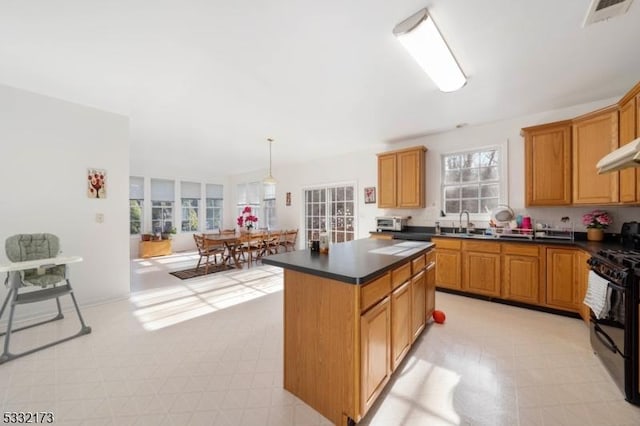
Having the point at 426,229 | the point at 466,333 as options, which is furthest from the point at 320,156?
the point at 466,333

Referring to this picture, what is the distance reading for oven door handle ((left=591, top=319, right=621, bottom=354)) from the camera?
183 cm

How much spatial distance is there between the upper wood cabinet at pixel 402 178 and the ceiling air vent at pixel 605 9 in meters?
2.64

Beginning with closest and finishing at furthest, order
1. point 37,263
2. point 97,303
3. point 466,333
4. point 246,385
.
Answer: point 246,385 → point 37,263 → point 466,333 → point 97,303

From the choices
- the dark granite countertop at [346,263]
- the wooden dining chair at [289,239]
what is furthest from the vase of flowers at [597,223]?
the wooden dining chair at [289,239]

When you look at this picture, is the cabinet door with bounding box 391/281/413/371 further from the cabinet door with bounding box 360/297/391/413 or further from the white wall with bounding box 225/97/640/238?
the white wall with bounding box 225/97/640/238

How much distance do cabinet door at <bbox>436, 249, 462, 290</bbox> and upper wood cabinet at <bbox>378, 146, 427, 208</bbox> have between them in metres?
1.04

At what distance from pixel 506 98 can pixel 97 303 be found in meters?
6.08

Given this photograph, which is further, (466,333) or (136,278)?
(136,278)

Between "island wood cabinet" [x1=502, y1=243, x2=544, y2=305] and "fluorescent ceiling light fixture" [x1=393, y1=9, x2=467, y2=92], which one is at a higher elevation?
"fluorescent ceiling light fixture" [x1=393, y1=9, x2=467, y2=92]

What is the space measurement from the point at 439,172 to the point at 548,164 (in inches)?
57.7

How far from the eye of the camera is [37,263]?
2.38m

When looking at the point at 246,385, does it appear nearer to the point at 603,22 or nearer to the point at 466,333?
the point at 466,333

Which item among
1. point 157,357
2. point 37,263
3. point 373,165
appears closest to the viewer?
point 157,357

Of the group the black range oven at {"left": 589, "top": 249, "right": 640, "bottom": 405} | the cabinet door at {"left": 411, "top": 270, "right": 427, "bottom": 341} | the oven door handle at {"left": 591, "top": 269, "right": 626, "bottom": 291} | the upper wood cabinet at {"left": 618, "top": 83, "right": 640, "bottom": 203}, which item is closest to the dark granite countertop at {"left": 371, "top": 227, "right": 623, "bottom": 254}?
the oven door handle at {"left": 591, "top": 269, "right": 626, "bottom": 291}
